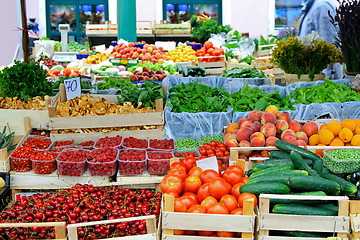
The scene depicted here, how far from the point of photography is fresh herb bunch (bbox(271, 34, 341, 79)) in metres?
5.89

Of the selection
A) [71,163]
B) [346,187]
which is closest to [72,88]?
[71,163]

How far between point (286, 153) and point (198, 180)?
33.9 inches

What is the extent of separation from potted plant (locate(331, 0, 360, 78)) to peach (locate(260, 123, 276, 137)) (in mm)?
2508

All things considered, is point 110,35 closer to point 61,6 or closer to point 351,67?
point 61,6

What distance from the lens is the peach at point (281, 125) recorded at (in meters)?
3.87

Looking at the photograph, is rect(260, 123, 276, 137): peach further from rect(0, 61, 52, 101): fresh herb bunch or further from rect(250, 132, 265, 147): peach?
rect(0, 61, 52, 101): fresh herb bunch

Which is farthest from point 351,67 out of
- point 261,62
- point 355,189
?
point 355,189

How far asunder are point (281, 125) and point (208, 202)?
5.20 feet

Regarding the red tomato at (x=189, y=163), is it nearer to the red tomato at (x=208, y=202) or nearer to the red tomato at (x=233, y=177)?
the red tomato at (x=233, y=177)

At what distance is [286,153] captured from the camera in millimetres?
3258

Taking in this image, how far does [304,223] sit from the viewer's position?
2518mm

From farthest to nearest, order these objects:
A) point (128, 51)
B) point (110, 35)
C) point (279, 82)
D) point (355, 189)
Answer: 1. point (110, 35)
2. point (128, 51)
3. point (279, 82)
4. point (355, 189)

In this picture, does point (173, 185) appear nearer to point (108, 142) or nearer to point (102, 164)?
point (102, 164)

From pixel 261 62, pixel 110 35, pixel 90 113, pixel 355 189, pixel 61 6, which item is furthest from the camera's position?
pixel 61 6
